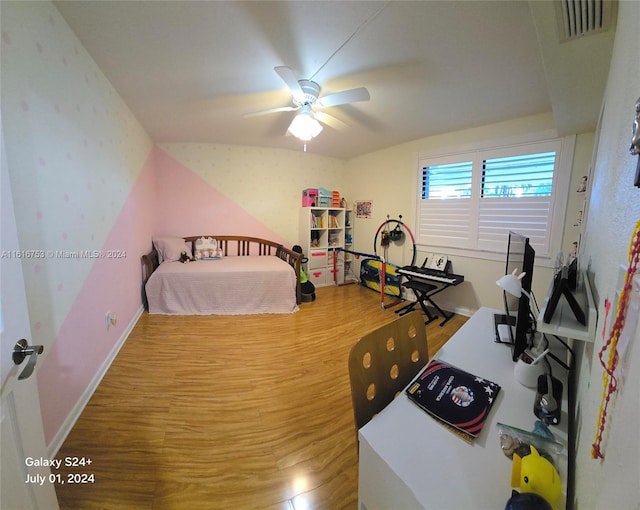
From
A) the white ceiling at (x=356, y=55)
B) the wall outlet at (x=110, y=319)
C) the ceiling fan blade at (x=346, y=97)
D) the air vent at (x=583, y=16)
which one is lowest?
the wall outlet at (x=110, y=319)

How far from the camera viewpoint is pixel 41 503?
0.81 metres

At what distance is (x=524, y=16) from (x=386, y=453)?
2131 mm

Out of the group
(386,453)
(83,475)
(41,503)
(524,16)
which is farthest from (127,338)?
(524,16)

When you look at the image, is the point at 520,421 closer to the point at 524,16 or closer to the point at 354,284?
the point at 524,16

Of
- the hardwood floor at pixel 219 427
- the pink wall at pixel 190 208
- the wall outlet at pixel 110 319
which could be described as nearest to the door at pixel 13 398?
the hardwood floor at pixel 219 427

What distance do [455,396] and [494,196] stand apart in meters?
2.70

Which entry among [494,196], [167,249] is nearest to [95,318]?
[167,249]

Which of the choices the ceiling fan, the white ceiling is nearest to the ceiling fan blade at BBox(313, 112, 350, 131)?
the white ceiling

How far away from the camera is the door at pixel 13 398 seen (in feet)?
2.15

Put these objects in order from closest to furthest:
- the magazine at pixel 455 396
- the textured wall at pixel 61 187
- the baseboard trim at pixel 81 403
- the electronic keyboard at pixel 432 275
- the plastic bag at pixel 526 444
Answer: the plastic bag at pixel 526 444, the magazine at pixel 455 396, the textured wall at pixel 61 187, the baseboard trim at pixel 81 403, the electronic keyboard at pixel 432 275

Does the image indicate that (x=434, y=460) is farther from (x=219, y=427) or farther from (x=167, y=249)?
(x=167, y=249)

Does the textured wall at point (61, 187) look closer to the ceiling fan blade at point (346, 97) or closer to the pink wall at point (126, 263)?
the pink wall at point (126, 263)

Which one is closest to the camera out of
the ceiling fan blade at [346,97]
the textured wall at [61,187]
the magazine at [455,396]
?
the magazine at [455,396]

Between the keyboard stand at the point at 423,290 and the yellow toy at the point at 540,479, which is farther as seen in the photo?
the keyboard stand at the point at 423,290
